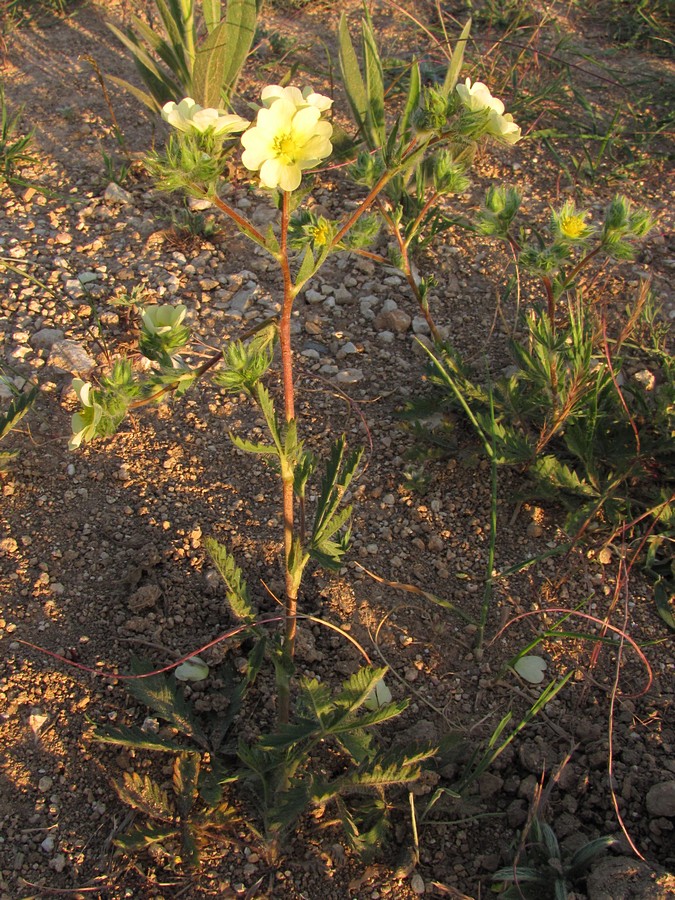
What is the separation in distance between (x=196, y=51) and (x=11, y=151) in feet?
2.58

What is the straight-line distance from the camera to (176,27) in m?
3.01

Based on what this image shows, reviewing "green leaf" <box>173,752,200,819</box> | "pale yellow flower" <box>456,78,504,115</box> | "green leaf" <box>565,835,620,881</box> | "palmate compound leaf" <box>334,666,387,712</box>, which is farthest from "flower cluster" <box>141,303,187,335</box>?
"green leaf" <box>565,835,620,881</box>

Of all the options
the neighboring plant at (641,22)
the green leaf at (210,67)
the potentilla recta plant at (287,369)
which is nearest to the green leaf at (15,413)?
the potentilla recta plant at (287,369)

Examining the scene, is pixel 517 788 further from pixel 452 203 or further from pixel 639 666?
pixel 452 203

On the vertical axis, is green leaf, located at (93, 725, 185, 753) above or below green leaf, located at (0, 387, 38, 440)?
below

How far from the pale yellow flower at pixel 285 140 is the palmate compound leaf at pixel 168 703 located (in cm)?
108

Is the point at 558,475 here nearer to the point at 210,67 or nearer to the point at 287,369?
the point at 287,369

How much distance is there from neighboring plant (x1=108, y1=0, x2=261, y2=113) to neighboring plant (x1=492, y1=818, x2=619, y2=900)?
8.31ft

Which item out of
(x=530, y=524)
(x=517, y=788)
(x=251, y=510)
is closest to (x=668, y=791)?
(x=517, y=788)

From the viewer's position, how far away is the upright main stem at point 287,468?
55.4 inches

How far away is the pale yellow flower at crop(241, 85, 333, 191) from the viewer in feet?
4.28

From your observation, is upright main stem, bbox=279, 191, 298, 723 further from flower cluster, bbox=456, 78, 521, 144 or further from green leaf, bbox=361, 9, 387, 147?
green leaf, bbox=361, 9, 387, 147

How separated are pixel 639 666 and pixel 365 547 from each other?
29.1 inches

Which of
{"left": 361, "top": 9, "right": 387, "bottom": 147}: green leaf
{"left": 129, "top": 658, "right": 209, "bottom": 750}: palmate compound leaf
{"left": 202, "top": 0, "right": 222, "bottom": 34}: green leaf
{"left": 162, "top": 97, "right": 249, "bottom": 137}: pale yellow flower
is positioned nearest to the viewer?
{"left": 162, "top": 97, "right": 249, "bottom": 137}: pale yellow flower
